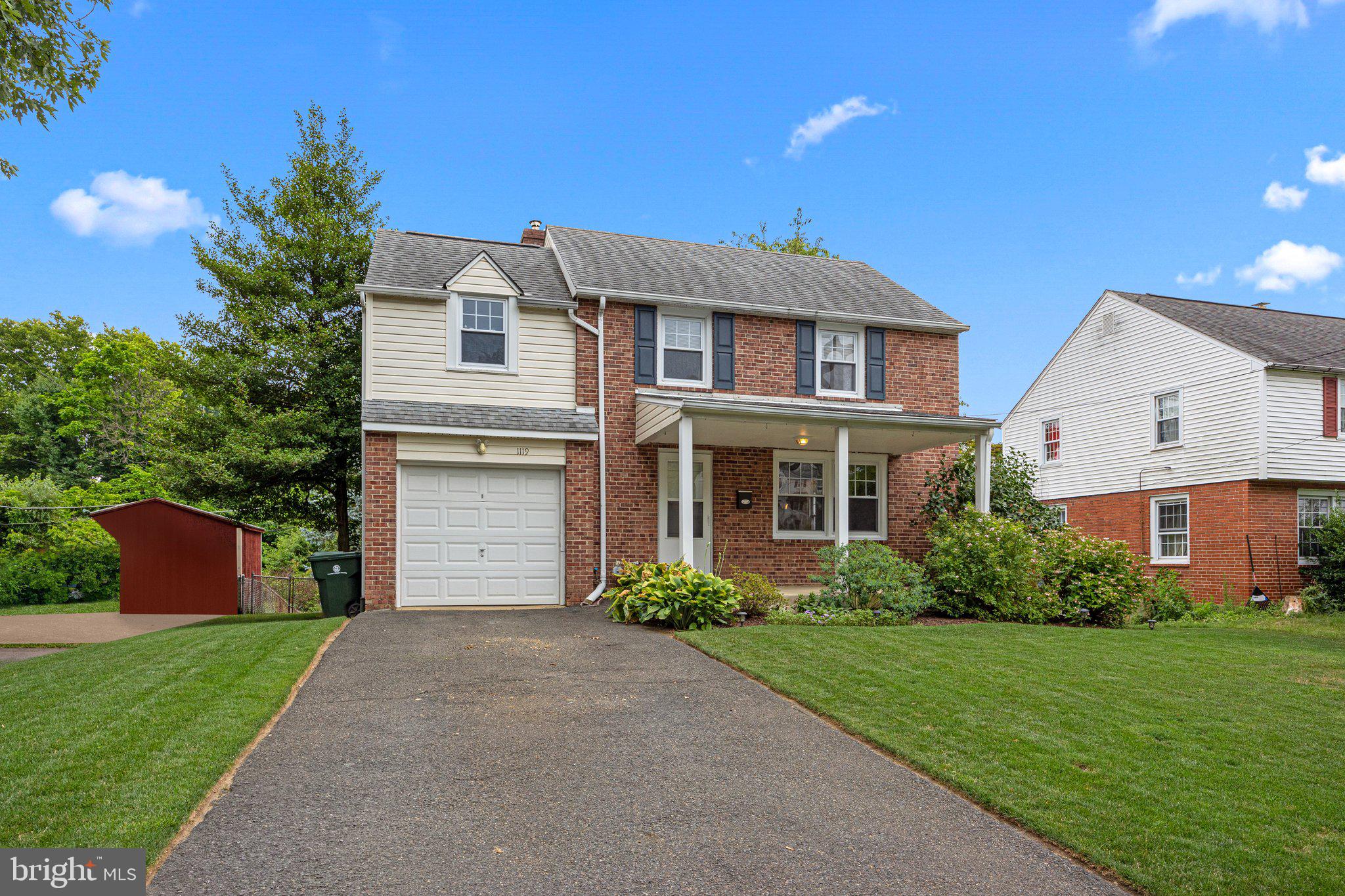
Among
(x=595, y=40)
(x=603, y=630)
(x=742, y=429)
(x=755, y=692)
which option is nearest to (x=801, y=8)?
(x=595, y=40)

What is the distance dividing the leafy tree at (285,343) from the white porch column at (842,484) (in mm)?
10275

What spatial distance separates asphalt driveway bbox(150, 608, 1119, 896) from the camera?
353cm

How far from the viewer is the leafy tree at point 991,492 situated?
48.1ft

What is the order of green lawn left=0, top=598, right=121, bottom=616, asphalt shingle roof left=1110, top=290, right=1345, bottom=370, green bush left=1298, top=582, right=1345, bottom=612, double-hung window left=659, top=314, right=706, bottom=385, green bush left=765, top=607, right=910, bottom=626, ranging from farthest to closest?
green lawn left=0, top=598, right=121, bottom=616, asphalt shingle roof left=1110, top=290, right=1345, bottom=370, green bush left=1298, top=582, right=1345, bottom=612, double-hung window left=659, top=314, right=706, bottom=385, green bush left=765, top=607, right=910, bottom=626

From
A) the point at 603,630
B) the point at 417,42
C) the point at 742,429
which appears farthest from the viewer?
the point at 417,42

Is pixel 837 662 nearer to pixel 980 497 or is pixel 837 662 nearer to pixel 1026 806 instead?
pixel 1026 806

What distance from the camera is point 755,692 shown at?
22.5 feet

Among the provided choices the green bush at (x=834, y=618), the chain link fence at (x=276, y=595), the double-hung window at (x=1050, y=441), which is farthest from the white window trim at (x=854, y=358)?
the chain link fence at (x=276, y=595)

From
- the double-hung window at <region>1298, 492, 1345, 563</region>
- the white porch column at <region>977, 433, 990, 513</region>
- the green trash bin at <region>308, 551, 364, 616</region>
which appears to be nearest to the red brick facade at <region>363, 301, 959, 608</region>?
the green trash bin at <region>308, 551, 364, 616</region>

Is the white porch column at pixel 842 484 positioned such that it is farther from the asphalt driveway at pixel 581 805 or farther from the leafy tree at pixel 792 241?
the leafy tree at pixel 792 241

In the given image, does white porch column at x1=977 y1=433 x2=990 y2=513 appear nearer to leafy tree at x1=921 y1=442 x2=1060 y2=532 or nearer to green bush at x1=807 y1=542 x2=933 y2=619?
leafy tree at x1=921 y1=442 x2=1060 y2=532

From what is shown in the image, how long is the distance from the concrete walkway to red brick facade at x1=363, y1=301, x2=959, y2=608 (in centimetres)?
439

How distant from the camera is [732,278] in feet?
50.3

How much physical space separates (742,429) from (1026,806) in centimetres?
861
